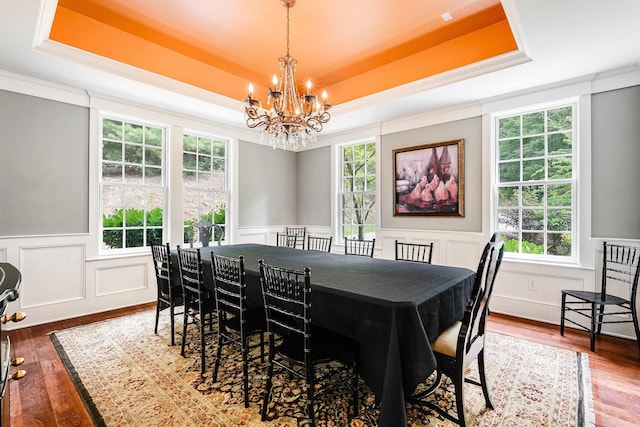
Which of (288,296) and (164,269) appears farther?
(164,269)

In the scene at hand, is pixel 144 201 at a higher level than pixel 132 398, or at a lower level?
higher

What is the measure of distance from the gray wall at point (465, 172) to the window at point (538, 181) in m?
0.25

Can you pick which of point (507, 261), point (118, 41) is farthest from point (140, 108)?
point (507, 261)

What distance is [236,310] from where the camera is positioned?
2.41 metres

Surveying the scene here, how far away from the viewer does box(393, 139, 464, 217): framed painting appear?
4.33 meters

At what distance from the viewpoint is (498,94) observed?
3.87m

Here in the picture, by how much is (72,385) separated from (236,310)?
53.6 inches

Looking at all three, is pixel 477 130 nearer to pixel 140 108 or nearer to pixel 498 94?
pixel 498 94

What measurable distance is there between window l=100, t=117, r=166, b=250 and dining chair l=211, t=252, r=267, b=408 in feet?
6.84

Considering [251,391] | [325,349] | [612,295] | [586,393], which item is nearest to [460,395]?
[325,349]

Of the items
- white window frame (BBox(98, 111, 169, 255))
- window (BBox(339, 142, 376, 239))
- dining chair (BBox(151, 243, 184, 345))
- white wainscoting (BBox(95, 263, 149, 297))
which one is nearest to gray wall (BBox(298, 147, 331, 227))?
window (BBox(339, 142, 376, 239))

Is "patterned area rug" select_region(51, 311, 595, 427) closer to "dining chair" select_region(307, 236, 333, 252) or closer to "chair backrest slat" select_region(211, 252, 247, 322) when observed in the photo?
"chair backrest slat" select_region(211, 252, 247, 322)

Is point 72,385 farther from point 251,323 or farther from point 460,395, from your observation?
point 460,395

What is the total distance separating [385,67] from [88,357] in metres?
4.63
